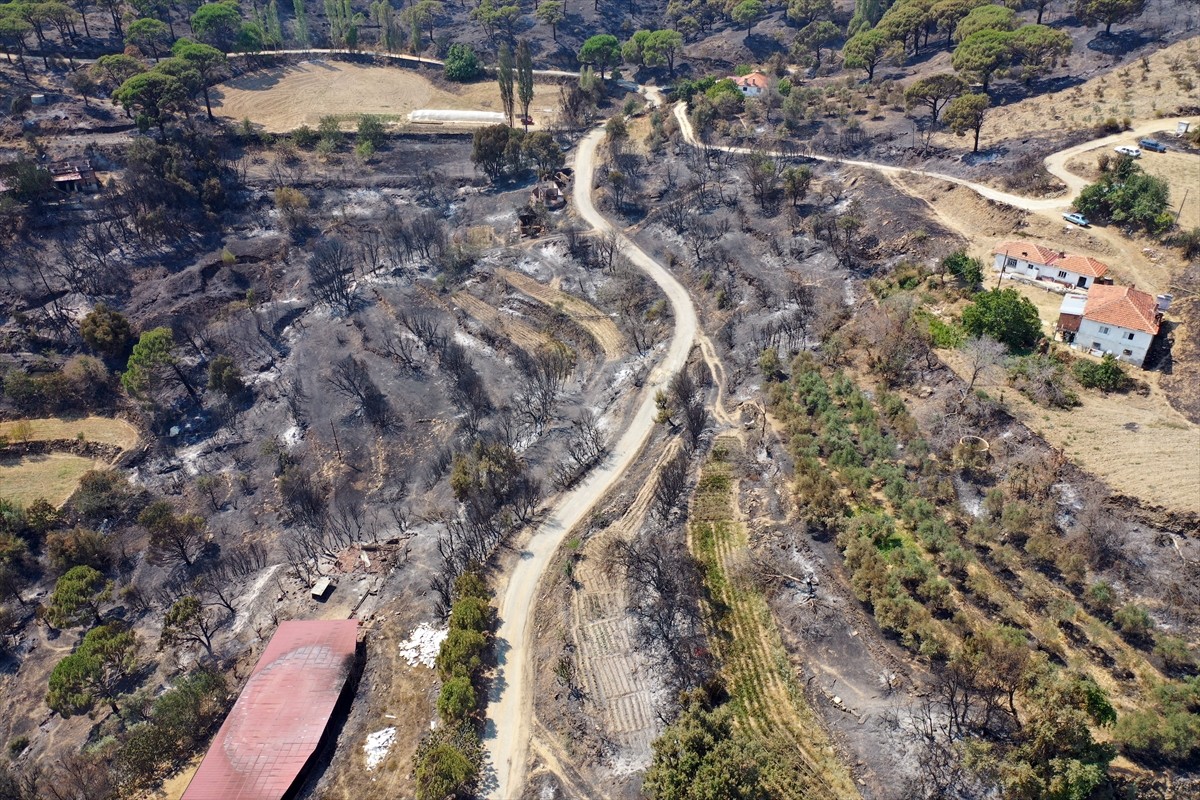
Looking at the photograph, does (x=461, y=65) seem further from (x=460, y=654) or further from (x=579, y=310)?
(x=460, y=654)

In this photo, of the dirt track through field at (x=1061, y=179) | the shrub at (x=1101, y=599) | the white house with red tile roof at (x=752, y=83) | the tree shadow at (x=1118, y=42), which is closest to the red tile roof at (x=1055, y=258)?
the dirt track through field at (x=1061, y=179)

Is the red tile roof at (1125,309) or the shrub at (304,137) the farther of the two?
the shrub at (304,137)

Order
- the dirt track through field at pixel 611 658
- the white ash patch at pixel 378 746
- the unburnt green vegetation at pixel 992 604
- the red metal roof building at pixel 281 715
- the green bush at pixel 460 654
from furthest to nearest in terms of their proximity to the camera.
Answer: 1. the green bush at pixel 460 654
2. the dirt track through field at pixel 611 658
3. the white ash patch at pixel 378 746
4. the red metal roof building at pixel 281 715
5. the unburnt green vegetation at pixel 992 604

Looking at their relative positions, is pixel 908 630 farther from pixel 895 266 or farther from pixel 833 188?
pixel 833 188

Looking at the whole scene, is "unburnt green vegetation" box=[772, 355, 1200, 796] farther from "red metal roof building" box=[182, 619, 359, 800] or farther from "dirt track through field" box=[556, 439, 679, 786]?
"red metal roof building" box=[182, 619, 359, 800]

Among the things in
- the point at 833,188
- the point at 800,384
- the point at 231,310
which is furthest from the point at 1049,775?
the point at 231,310

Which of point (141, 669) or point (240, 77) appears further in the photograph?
point (240, 77)

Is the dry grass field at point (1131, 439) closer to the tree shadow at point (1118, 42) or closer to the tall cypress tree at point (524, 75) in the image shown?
the tree shadow at point (1118, 42)
